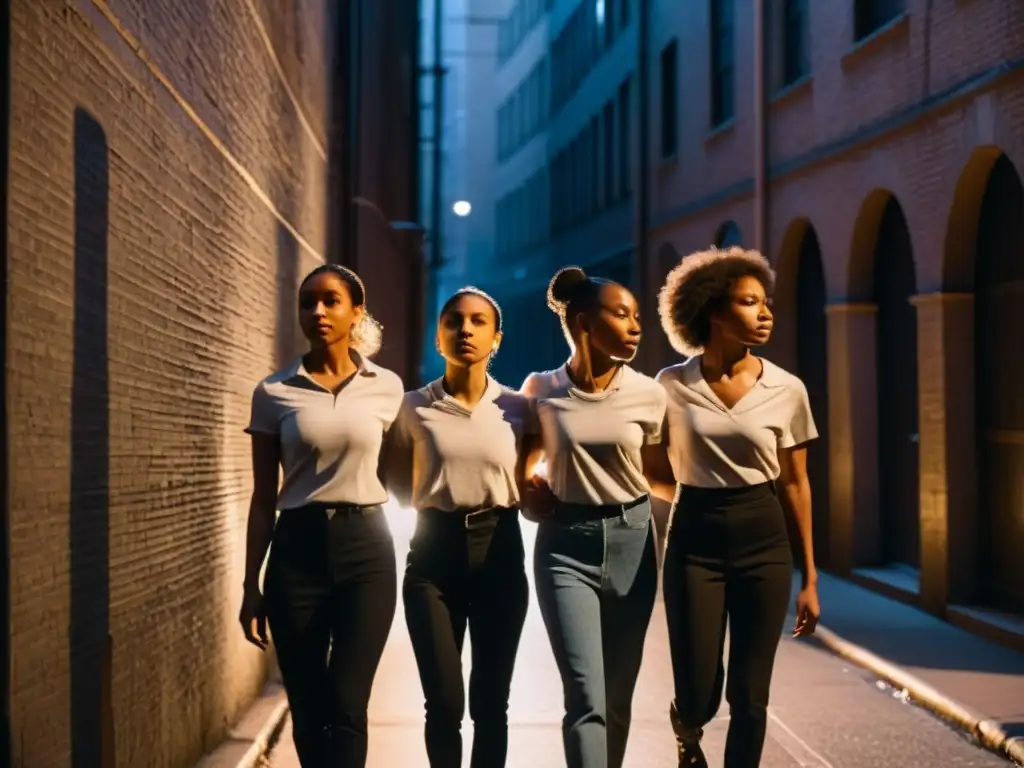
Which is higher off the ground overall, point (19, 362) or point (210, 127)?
point (210, 127)

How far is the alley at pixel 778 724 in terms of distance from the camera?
7.49 metres

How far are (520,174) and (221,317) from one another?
38.2 meters

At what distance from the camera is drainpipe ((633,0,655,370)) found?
24.9 m

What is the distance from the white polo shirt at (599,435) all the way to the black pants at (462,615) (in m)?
0.25

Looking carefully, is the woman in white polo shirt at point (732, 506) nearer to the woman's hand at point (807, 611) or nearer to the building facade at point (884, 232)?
the woman's hand at point (807, 611)

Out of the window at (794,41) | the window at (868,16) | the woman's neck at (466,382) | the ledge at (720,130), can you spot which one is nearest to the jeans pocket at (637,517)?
the woman's neck at (466,382)

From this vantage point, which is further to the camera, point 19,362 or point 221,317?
point 221,317

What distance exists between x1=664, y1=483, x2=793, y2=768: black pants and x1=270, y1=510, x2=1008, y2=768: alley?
1.79m

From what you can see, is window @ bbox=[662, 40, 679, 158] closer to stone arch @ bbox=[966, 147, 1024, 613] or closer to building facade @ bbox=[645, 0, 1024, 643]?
building facade @ bbox=[645, 0, 1024, 643]

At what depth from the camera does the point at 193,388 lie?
7008 mm

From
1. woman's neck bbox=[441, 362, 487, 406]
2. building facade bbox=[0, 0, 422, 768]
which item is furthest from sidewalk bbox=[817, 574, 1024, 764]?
building facade bbox=[0, 0, 422, 768]

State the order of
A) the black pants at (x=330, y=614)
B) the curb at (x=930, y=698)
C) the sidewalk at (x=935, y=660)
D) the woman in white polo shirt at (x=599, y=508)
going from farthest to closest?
the sidewalk at (x=935, y=660) → the curb at (x=930, y=698) → the woman in white polo shirt at (x=599, y=508) → the black pants at (x=330, y=614)

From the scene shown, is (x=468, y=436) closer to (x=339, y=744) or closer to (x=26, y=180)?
(x=339, y=744)

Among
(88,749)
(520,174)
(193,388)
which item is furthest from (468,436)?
(520,174)
